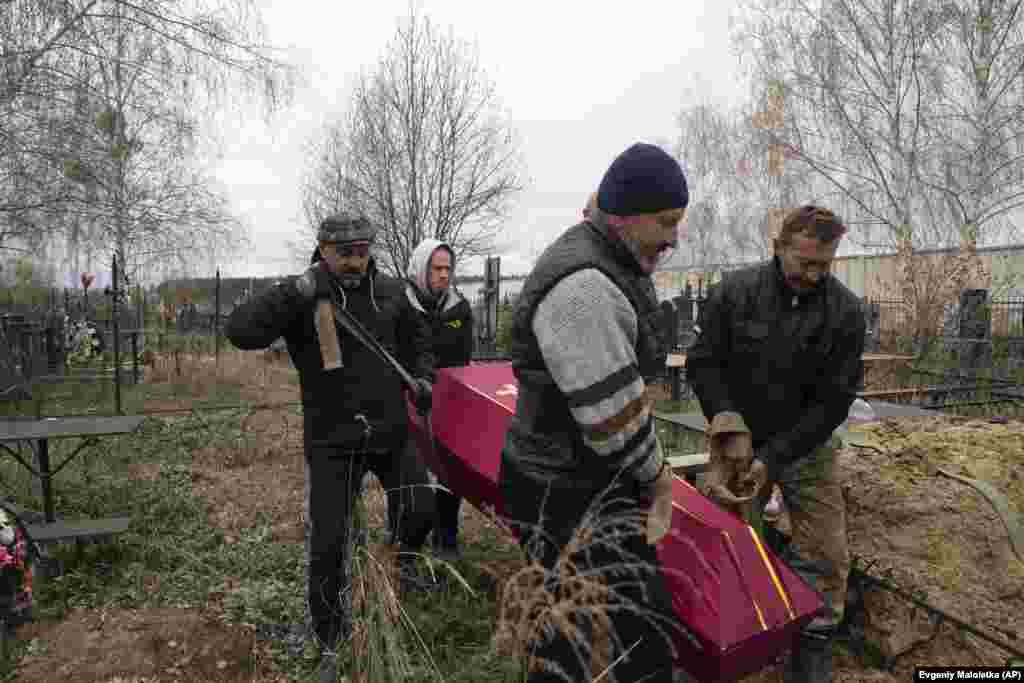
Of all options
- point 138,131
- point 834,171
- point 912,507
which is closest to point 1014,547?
point 912,507

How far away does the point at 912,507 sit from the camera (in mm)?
2773

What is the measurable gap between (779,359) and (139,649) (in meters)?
2.96

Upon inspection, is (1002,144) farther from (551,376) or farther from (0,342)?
(0,342)

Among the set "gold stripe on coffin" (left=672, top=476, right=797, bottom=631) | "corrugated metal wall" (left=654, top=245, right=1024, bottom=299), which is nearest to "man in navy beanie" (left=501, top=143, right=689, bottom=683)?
"gold stripe on coffin" (left=672, top=476, right=797, bottom=631)

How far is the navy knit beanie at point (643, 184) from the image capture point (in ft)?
5.39

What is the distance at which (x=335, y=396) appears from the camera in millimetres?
2684

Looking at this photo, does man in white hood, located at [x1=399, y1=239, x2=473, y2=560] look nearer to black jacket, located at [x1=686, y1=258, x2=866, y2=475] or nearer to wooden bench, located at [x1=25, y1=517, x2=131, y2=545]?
black jacket, located at [x1=686, y1=258, x2=866, y2=475]

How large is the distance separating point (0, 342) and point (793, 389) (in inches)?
424

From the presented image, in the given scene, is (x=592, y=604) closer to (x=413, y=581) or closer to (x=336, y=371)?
(x=413, y=581)

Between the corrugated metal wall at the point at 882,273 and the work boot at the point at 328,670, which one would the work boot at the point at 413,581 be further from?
the corrugated metal wall at the point at 882,273

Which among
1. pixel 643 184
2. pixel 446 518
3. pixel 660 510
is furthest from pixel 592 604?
pixel 446 518

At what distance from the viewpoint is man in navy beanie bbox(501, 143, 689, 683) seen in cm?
150

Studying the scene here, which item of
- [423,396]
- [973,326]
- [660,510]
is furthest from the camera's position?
[973,326]

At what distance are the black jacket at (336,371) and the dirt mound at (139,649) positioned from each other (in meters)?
1.07
